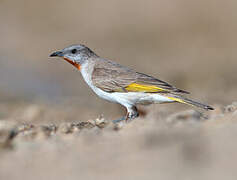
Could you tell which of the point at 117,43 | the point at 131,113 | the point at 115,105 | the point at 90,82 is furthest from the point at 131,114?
the point at 117,43

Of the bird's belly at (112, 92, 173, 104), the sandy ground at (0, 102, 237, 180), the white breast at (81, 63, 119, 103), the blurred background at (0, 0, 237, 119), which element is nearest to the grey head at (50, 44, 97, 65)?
the white breast at (81, 63, 119, 103)

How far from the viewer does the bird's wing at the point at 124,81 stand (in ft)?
34.2

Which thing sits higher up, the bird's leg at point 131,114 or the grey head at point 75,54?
the grey head at point 75,54

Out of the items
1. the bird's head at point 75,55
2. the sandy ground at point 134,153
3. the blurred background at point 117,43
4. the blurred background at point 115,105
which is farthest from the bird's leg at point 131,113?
the blurred background at point 117,43

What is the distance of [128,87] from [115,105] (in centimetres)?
678

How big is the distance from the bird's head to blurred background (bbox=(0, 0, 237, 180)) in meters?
1.63

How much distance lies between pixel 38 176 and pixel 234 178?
7.00ft

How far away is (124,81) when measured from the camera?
1089 cm

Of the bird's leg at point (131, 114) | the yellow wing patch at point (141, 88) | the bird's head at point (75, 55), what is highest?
the bird's head at point (75, 55)

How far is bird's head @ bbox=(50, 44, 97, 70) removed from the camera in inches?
470

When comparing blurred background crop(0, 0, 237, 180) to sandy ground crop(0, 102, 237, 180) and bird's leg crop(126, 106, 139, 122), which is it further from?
bird's leg crop(126, 106, 139, 122)

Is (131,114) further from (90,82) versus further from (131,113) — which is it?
(90,82)

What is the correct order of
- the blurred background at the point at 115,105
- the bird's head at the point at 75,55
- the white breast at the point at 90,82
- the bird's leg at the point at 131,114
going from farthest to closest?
the bird's head at the point at 75,55 → the white breast at the point at 90,82 → the bird's leg at the point at 131,114 → the blurred background at the point at 115,105

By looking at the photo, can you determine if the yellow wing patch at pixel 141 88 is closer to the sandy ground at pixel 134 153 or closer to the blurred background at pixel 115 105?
the blurred background at pixel 115 105
